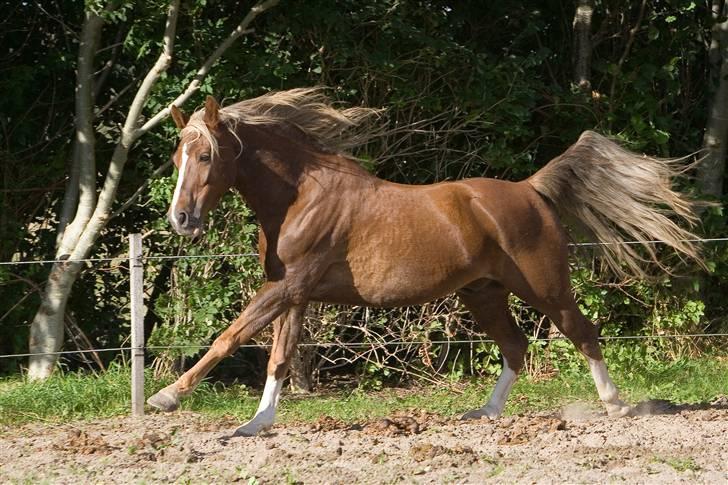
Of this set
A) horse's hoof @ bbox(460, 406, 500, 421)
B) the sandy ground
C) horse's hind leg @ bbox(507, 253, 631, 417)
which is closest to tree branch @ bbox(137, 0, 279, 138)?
the sandy ground

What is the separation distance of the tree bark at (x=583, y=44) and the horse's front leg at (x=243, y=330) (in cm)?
453

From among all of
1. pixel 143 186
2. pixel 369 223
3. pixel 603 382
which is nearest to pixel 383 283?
pixel 369 223

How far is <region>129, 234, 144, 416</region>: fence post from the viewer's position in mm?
7156

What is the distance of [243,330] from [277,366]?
0.39m

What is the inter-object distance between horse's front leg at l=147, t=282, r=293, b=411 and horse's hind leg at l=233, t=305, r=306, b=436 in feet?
0.66

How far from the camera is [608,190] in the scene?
6906 millimetres

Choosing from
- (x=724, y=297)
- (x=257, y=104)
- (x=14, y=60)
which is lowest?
(x=724, y=297)

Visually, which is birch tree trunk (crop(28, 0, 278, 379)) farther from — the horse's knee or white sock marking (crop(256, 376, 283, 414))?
the horse's knee

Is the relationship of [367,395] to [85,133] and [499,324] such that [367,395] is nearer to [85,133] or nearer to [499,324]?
[499,324]

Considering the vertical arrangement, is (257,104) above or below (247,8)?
below

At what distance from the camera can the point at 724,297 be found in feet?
32.9

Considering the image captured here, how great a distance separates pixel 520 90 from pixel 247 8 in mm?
2384

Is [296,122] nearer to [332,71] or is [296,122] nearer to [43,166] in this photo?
[332,71]

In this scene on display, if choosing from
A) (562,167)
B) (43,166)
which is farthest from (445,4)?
(43,166)
